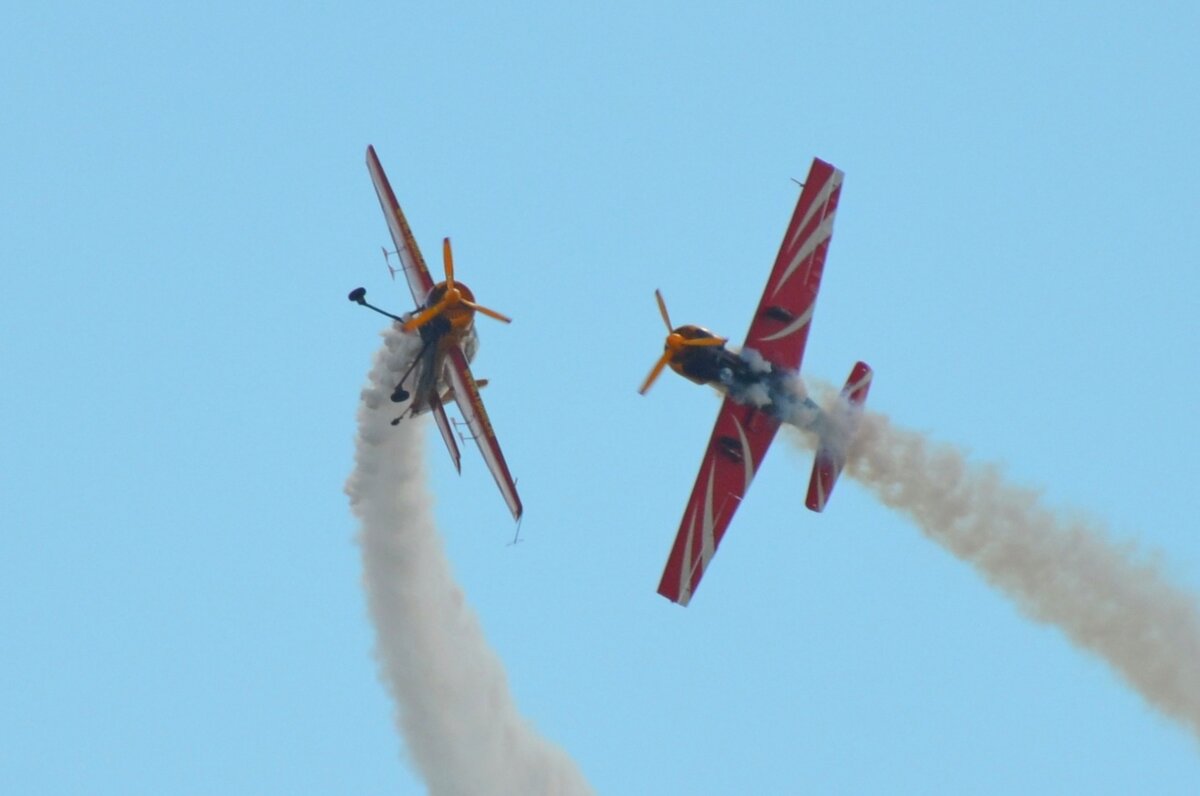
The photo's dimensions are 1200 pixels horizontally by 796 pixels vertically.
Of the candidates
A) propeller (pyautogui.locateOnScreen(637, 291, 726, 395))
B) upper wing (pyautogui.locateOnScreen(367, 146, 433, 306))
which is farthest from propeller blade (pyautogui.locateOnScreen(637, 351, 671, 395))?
upper wing (pyautogui.locateOnScreen(367, 146, 433, 306))

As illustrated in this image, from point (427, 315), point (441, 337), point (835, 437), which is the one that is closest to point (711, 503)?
point (835, 437)

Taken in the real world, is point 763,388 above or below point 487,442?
above

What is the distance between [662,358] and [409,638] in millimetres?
8481

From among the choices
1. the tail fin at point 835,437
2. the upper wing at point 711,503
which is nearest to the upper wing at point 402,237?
the upper wing at point 711,503

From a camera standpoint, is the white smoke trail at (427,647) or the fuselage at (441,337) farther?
the white smoke trail at (427,647)

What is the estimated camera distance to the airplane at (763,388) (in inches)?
2120

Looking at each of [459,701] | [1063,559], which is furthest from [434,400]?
[1063,559]

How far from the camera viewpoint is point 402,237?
55875 millimetres

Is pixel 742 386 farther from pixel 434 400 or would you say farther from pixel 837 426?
pixel 434 400

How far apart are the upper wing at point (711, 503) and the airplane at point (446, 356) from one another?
3100 millimetres

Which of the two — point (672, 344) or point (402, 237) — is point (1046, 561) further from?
point (402, 237)

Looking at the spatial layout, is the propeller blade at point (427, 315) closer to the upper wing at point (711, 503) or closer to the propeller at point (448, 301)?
the propeller at point (448, 301)

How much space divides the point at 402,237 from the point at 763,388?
7.23m

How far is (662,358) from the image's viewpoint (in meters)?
53.6
